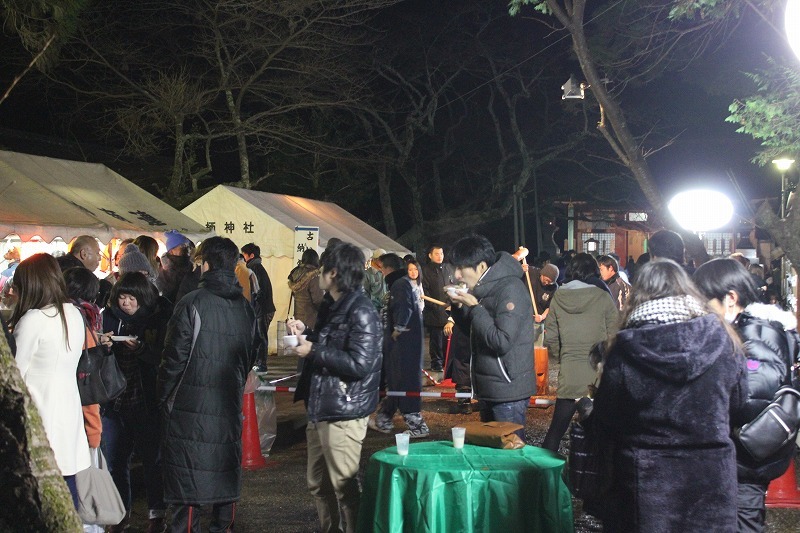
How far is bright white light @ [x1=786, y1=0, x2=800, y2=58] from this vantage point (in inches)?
184

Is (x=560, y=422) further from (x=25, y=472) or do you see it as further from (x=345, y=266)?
(x=25, y=472)

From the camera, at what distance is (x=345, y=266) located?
5152 mm

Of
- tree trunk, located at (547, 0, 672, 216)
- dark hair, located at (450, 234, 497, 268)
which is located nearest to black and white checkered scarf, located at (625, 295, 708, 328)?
dark hair, located at (450, 234, 497, 268)

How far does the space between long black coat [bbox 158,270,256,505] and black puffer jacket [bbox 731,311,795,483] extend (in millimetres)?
2929

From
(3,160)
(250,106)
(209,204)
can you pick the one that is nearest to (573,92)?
(209,204)

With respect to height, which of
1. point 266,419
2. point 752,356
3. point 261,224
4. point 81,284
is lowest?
point 266,419

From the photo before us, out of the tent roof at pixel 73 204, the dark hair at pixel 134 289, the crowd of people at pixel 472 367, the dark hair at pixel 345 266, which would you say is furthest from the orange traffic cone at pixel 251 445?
the tent roof at pixel 73 204

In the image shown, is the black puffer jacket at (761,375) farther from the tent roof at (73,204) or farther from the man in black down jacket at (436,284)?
the tent roof at (73,204)

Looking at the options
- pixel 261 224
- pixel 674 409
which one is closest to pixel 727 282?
pixel 674 409

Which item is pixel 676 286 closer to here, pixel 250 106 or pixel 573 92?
pixel 573 92

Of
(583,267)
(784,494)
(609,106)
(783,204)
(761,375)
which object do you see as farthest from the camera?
(783,204)

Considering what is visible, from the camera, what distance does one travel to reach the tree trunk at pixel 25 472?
8.09 feet

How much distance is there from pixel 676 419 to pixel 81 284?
13.2 ft

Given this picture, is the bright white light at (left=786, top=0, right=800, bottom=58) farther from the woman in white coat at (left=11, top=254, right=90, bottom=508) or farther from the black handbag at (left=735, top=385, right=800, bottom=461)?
the woman in white coat at (left=11, top=254, right=90, bottom=508)
